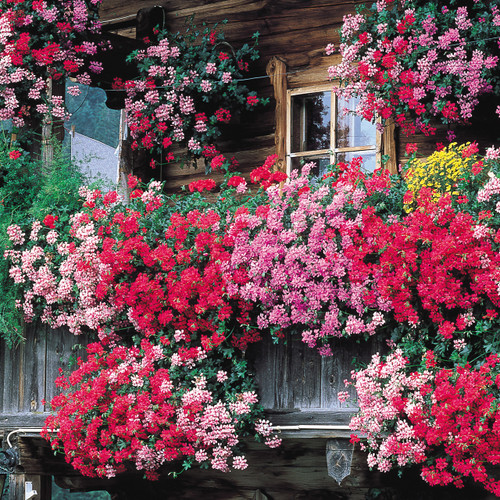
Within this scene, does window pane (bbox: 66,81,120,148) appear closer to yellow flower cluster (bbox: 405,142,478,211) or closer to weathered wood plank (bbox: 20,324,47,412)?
weathered wood plank (bbox: 20,324,47,412)

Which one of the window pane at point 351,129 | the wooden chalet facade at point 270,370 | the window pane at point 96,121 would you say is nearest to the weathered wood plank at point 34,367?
the wooden chalet facade at point 270,370

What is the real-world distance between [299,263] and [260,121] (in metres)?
3.21

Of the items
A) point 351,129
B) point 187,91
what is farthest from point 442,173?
point 187,91

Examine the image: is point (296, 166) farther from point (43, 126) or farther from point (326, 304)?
point (326, 304)

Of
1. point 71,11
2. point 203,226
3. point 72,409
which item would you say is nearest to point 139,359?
point 72,409

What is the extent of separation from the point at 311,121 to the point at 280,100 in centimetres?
36

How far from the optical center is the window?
8500mm

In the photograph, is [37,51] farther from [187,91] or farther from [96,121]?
[96,121]

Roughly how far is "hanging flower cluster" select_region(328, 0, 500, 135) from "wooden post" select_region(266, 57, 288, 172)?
1050 millimetres

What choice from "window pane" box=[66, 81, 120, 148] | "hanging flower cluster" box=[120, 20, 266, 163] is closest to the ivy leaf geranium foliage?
"hanging flower cluster" box=[120, 20, 266, 163]

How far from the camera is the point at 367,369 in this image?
5.87 metres

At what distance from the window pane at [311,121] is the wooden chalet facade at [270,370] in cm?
10

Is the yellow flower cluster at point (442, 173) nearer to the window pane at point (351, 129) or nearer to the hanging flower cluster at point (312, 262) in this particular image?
the hanging flower cluster at point (312, 262)

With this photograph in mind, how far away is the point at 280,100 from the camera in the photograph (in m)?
8.87
